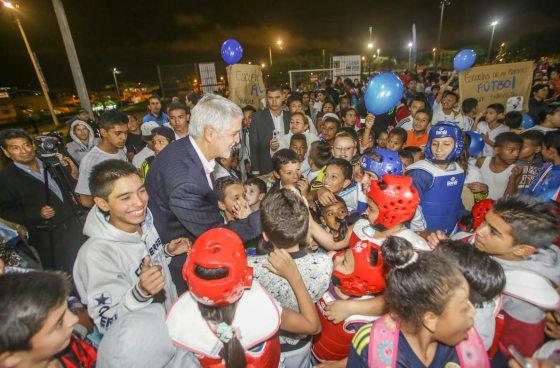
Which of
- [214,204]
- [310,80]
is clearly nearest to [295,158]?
[214,204]

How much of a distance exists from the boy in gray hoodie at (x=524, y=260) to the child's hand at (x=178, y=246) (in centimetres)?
251

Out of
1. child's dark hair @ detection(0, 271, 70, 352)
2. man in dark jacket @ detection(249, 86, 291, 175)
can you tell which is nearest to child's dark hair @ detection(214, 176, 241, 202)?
child's dark hair @ detection(0, 271, 70, 352)

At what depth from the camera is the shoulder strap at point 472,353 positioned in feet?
5.15

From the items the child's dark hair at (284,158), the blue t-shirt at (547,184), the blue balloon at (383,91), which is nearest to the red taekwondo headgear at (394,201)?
the child's dark hair at (284,158)

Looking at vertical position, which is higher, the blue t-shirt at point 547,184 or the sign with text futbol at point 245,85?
the sign with text futbol at point 245,85

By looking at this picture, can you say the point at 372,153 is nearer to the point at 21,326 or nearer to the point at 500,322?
the point at 500,322

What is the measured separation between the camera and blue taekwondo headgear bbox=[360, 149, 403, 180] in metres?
3.27

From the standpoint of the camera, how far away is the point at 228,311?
1.56 metres

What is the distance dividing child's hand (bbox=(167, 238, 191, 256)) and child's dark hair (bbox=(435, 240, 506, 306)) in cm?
214

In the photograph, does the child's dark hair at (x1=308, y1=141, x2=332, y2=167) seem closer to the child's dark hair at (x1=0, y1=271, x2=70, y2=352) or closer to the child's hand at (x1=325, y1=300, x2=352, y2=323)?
the child's hand at (x1=325, y1=300, x2=352, y2=323)

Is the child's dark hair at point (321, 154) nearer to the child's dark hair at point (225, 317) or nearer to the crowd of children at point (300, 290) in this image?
the crowd of children at point (300, 290)

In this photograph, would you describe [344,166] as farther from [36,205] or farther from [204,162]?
[36,205]

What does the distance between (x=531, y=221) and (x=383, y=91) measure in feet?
11.1

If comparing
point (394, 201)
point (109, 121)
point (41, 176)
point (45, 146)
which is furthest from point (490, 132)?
point (41, 176)
